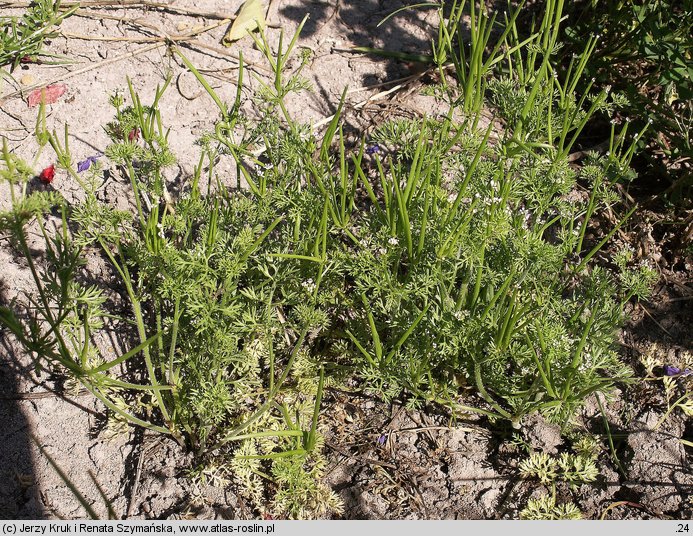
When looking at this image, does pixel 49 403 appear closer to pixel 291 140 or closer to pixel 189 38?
pixel 291 140

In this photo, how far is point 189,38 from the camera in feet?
10.8

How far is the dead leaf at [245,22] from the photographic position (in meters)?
3.30

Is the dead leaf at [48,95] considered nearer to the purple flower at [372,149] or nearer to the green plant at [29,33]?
the green plant at [29,33]

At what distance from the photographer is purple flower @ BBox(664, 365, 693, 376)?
2520 mm

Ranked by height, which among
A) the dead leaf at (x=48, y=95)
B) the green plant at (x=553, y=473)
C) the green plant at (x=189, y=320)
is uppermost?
the dead leaf at (x=48, y=95)

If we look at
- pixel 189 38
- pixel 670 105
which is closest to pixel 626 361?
pixel 670 105

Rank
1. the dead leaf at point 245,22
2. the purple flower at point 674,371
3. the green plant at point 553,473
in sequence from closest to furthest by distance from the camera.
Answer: the green plant at point 553,473, the purple flower at point 674,371, the dead leaf at point 245,22

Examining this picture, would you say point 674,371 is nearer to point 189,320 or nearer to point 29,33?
point 189,320

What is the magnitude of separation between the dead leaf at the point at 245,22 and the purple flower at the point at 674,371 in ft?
7.49

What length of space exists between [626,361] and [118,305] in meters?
1.87

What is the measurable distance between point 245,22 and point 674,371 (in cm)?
237

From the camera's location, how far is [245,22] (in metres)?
3.31

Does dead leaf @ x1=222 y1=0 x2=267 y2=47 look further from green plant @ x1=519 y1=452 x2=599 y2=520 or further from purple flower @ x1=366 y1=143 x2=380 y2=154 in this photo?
green plant @ x1=519 y1=452 x2=599 y2=520

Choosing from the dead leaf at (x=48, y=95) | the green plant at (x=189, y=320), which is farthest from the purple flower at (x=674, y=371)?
the dead leaf at (x=48, y=95)
